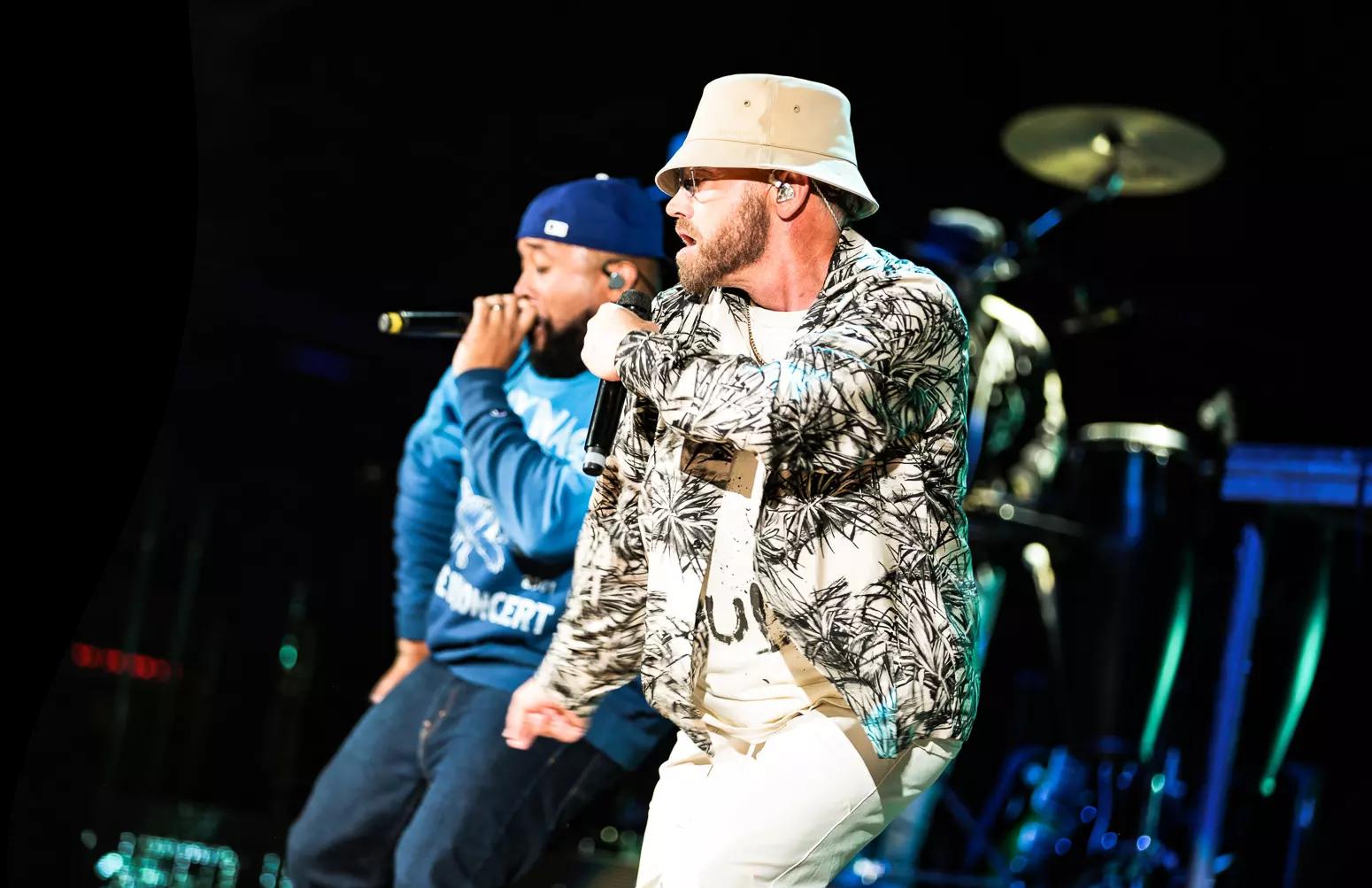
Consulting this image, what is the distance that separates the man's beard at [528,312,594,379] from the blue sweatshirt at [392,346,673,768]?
0.02 meters

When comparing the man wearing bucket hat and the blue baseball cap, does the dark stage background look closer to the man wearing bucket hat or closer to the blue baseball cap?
the blue baseball cap

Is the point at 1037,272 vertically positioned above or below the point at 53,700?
above

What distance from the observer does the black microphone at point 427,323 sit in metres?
2.57

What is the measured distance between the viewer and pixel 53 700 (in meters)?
4.19

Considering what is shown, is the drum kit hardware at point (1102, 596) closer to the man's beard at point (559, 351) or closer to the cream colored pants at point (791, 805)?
the man's beard at point (559, 351)

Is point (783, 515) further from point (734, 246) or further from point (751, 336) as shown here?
point (734, 246)

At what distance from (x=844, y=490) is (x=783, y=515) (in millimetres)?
81

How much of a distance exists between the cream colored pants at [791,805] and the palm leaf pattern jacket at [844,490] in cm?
5

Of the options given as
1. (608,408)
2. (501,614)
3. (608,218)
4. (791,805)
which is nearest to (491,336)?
(608,218)

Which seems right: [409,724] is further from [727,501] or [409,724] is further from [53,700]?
[53,700]

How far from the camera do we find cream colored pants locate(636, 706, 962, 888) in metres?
1.66

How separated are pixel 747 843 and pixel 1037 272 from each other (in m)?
3.04

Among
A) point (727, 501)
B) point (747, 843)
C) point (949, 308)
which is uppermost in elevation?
point (949, 308)

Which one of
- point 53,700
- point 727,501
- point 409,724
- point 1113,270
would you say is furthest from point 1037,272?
point 53,700
